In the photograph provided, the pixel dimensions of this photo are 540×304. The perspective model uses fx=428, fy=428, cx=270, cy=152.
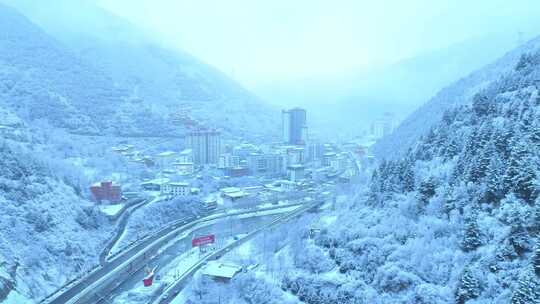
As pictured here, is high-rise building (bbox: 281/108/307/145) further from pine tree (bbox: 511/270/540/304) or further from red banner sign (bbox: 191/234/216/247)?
pine tree (bbox: 511/270/540/304)

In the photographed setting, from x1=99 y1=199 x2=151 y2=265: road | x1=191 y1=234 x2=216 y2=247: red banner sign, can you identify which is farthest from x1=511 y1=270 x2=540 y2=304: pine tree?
x1=99 y1=199 x2=151 y2=265: road

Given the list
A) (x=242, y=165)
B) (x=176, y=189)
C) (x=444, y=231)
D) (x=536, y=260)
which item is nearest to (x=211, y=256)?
A: (x=176, y=189)

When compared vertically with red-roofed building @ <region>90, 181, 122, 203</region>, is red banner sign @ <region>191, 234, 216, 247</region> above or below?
below

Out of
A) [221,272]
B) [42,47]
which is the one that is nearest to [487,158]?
[221,272]

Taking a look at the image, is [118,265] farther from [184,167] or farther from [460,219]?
[184,167]

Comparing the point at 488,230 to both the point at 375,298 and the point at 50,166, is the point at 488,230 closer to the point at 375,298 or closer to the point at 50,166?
the point at 375,298

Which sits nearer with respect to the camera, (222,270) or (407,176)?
(407,176)

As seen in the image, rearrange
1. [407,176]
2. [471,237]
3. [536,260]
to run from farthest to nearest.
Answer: [407,176] → [471,237] → [536,260]
